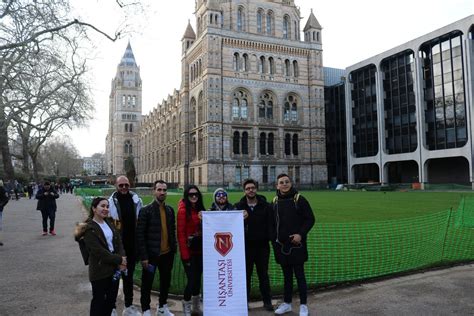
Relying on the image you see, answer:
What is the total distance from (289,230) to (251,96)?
1931 inches

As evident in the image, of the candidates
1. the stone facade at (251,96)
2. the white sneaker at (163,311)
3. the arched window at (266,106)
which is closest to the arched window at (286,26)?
the stone facade at (251,96)

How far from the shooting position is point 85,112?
37.2m

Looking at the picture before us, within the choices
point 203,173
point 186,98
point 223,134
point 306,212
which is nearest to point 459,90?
point 223,134

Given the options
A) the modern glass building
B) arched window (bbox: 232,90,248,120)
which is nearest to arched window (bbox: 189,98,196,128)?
arched window (bbox: 232,90,248,120)

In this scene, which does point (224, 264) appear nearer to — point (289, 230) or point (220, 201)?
point (220, 201)

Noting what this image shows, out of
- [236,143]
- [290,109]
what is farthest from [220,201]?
[290,109]

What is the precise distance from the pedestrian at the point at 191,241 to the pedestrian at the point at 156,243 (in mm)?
199

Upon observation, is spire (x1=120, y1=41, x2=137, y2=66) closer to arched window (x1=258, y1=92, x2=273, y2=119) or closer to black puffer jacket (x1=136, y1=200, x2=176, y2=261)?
arched window (x1=258, y1=92, x2=273, y2=119)

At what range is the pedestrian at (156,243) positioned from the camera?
536cm

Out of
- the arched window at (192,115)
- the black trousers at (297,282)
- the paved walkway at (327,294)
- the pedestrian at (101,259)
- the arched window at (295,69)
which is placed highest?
the arched window at (295,69)

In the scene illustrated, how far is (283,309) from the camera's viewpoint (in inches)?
218

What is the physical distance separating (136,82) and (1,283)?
113311mm

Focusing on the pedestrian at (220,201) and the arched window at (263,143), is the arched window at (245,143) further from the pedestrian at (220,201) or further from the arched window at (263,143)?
the pedestrian at (220,201)

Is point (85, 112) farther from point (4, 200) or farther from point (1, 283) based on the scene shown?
point (1, 283)
